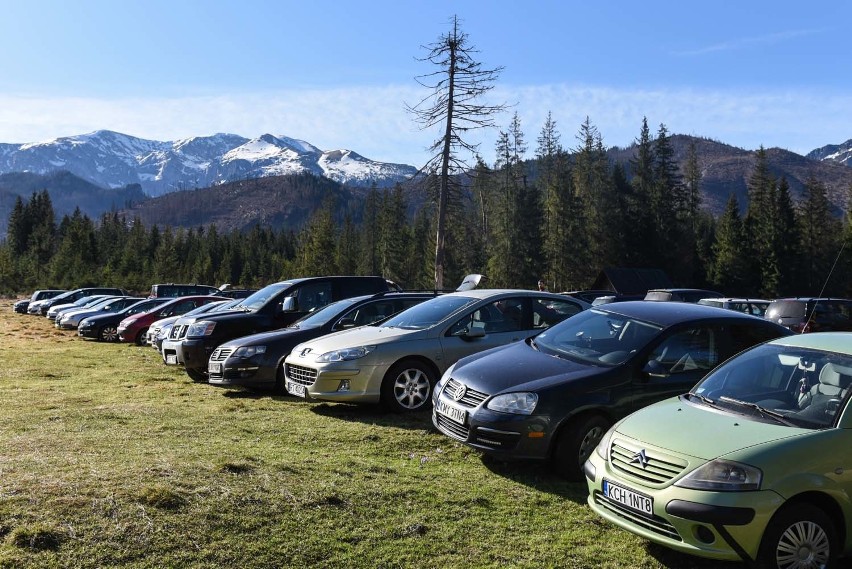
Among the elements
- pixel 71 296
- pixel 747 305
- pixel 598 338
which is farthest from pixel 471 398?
pixel 71 296

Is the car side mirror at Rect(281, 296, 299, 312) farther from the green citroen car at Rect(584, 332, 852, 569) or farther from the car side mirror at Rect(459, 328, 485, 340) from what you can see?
the green citroen car at Rect(584, 332, 852, 569)

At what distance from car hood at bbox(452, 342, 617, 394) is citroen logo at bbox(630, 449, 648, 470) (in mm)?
1657

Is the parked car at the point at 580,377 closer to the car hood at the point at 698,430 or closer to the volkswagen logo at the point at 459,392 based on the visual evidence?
the volkswagen logo at the point at 459,392

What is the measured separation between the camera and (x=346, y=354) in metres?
9.13

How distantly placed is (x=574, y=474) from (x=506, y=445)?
683 mm

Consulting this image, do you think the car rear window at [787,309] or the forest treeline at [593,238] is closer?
the car rear window at [787,309]

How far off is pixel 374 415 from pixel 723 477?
5520 millimetres

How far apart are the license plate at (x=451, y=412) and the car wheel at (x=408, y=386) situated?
1.89m

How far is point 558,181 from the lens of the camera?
69438 millimetres

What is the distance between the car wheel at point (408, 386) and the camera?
360 inches

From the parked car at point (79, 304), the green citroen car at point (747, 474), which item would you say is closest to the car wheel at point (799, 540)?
the green citroen car at point (747, 474)

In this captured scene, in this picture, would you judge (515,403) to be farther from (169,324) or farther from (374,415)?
(169,324)

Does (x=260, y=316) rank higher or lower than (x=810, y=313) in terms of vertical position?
lower

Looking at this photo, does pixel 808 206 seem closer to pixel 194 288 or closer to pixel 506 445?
pixel 194 288
